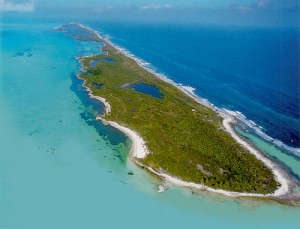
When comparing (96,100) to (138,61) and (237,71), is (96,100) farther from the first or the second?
(237,71)

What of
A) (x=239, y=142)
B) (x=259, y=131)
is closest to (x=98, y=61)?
(x=259, y=131)

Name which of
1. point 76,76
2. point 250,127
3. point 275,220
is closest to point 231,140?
point 250,127

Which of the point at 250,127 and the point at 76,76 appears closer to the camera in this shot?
the point at 250,127

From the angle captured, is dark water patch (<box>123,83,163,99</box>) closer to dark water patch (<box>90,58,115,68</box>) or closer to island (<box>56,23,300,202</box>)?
island (<box>56,23,300,202</box>)

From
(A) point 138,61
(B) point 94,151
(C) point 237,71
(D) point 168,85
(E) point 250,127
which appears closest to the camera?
(B) point 94,151

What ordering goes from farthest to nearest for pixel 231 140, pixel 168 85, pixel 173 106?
1. pixel 168 85
2. pixel 173 106
3. pixel 231 140

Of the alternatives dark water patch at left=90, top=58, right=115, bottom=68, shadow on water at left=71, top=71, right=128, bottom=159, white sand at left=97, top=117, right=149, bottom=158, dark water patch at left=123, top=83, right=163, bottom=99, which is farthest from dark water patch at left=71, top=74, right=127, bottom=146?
dark water patch at left=90, top=58, right=115, bottom=68
